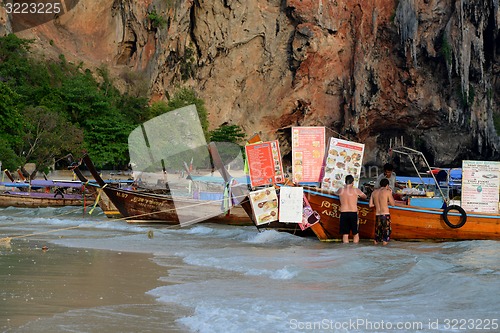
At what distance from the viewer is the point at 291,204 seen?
12016mm

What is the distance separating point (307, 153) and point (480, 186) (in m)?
2.96

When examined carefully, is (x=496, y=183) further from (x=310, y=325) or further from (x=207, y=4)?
(x=207, y=4)

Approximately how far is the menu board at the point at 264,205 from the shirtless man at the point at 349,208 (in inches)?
51.5

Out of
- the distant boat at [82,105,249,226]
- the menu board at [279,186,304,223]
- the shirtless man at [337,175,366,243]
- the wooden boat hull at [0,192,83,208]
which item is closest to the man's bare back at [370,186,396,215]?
the shirtless man at [337,175,366,243]

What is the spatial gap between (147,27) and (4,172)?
18099 millimetres

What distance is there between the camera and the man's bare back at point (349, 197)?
11.3 meters

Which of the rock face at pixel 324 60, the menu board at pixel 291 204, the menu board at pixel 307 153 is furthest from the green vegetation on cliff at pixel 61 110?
the menu board at pixel 307 153

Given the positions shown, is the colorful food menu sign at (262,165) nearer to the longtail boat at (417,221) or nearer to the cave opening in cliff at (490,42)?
the longtail boat at (417,221)

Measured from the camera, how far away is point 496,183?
1115 cm

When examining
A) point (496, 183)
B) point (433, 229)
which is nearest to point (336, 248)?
point (433, 229)

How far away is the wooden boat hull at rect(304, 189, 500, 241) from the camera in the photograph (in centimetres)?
1144

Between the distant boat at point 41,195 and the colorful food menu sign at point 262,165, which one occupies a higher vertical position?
the colorful food menu sign at point 262,165

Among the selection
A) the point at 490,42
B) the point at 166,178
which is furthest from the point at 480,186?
the point at 490,42

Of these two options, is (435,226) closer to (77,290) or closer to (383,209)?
(383,209)
